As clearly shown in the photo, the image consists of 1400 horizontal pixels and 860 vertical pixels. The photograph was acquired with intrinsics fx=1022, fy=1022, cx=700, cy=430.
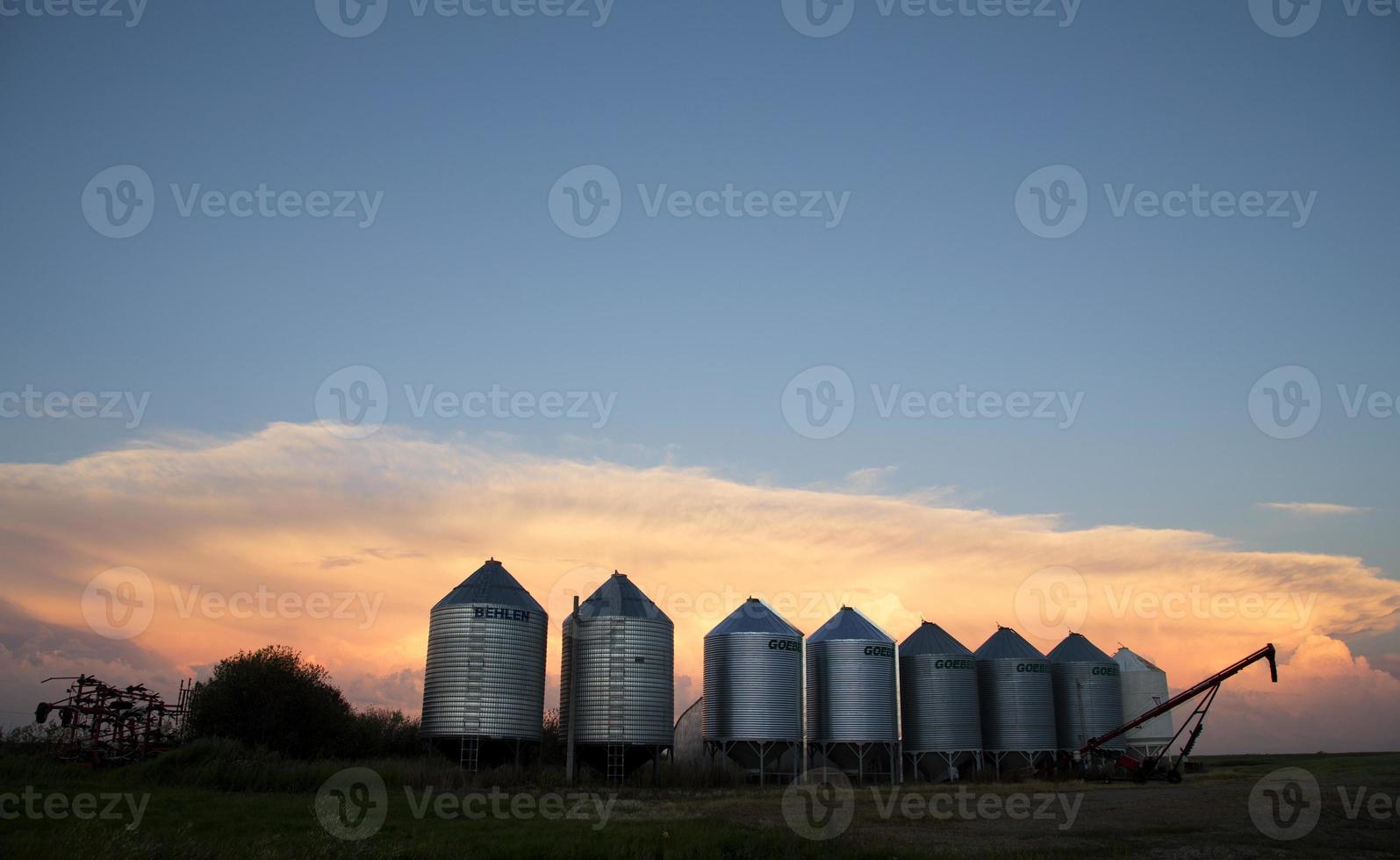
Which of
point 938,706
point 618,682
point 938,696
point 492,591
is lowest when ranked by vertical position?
point 938,706

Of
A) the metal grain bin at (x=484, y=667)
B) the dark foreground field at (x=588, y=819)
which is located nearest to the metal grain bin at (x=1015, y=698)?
the dark foreground field at (x=588, y=819)

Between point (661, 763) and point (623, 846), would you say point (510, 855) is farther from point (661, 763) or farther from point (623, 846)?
point (661, 763)

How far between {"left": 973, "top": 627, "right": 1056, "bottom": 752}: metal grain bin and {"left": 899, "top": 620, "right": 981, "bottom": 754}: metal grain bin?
56.9 inches

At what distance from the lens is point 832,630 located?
6184 cm

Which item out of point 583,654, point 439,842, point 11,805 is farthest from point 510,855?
point 583,654

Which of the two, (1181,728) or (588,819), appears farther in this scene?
(1181,728)

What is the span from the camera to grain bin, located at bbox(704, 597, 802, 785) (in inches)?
2189

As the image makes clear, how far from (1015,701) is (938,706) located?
18.9 ft

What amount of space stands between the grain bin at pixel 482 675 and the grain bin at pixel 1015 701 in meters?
30.3

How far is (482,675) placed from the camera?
4772 centimetres

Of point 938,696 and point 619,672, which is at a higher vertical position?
point 619,672

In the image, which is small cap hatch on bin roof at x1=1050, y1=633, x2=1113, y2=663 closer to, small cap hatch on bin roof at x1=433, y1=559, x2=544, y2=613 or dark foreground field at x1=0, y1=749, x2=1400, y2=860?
dark foreground field at x1=0, y1=749, x2=1400, y2=860

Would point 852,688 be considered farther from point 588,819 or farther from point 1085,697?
point 588,819

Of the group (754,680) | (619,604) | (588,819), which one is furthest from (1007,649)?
(588,819)
